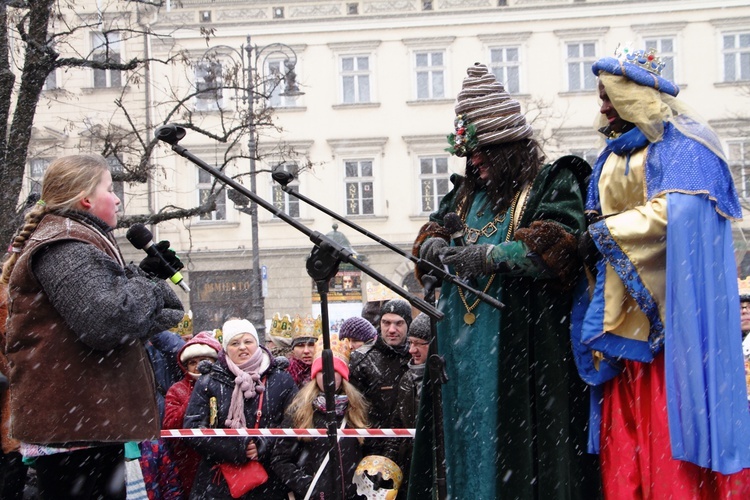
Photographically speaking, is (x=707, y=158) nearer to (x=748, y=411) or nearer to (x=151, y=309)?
(x=748, y=411)

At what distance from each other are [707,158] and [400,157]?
21350mm

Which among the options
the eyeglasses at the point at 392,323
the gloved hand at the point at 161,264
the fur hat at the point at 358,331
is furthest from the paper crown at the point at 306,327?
the gloved hand at the point at 161,264

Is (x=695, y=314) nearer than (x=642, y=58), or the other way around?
(x=695, y=314)

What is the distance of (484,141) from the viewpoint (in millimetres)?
3570

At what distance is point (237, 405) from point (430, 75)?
20.4 metres

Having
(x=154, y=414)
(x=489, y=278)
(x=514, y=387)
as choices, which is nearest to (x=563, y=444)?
(x=514, y=387)

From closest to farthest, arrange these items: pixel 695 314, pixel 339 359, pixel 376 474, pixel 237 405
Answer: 1. pixel 695 314
2. pixel 376 474
3. pixel 237 405
4. pixel 339 359

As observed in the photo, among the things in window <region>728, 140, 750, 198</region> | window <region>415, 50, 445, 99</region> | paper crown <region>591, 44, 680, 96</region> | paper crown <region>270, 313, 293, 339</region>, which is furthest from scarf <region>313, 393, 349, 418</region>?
window <region>415, 50, 445, 99</region>

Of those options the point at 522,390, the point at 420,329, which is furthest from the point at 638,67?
the point at 420,329

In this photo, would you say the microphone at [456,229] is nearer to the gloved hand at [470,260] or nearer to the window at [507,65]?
the gloved hand at [470,260]

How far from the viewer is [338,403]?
5262mm

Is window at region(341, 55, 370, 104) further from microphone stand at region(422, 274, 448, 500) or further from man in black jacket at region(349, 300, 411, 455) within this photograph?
microphone stand at region(422, 274, 448, 500)

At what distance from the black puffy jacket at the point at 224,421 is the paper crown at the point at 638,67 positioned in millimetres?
2866

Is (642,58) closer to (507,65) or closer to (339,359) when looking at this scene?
(339,359)
